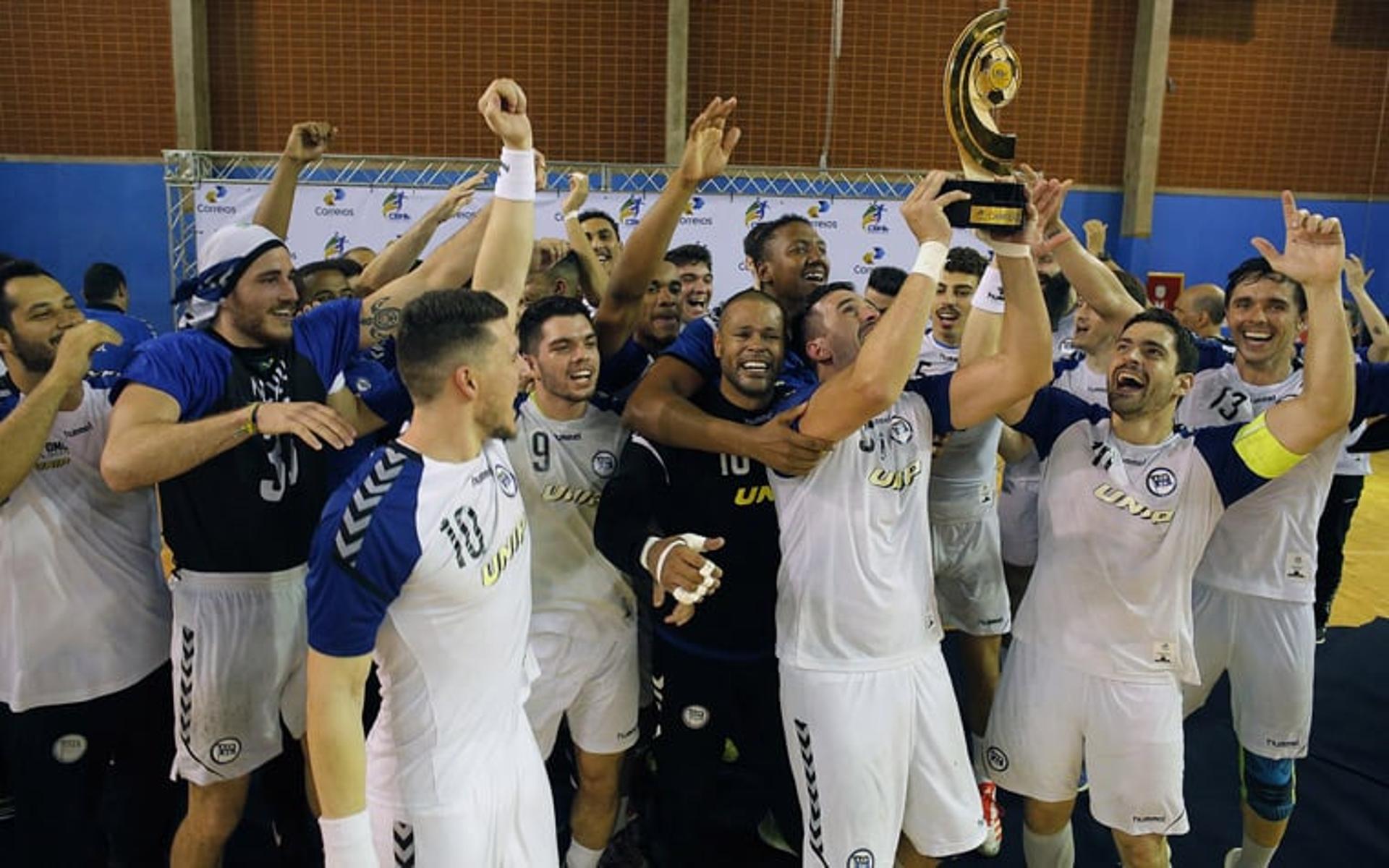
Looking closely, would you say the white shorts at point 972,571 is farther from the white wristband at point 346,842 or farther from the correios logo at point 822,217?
the correios logo at point 822,217

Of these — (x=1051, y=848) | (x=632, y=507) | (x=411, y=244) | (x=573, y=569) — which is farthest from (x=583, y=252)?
(x=1051, y=848)

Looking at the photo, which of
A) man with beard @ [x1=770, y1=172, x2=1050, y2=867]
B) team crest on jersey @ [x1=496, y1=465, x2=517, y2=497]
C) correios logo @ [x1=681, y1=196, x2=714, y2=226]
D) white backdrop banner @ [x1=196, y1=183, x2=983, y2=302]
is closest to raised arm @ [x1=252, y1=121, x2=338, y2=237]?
team crest on jersey @ [x1=496, y1=465, x2=517, y2=497]

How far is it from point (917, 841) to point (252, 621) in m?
2.53

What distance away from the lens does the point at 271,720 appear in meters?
3.97

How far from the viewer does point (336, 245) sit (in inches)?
459

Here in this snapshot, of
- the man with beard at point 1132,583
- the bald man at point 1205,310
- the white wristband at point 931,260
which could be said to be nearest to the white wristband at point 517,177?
the white wristband at point 931,260

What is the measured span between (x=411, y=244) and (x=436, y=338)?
284cm

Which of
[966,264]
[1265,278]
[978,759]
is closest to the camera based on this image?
[1265,278]

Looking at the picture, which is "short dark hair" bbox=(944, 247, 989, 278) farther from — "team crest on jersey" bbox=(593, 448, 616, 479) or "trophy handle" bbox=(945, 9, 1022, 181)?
"team crest on jersey" bbox=(593, 448, 616, 479)

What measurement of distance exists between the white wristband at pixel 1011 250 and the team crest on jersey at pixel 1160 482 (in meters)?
0.99

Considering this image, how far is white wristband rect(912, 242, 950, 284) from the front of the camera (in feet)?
11.5

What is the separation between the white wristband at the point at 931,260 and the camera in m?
3.51

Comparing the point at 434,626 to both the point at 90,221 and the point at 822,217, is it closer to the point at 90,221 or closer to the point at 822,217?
the point at 822,217

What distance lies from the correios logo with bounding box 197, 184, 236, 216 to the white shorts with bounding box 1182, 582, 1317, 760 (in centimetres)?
1070
